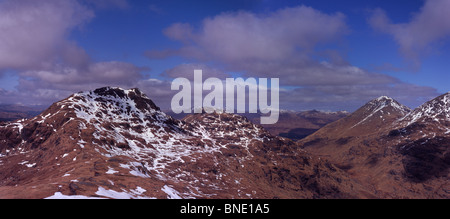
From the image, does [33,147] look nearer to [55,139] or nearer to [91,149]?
[55,139]

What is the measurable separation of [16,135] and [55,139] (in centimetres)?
3459

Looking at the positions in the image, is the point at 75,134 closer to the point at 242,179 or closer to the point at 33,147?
the point at 33,147

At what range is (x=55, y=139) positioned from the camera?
142500 millimetres

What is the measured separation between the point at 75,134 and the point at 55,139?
11.3 metres

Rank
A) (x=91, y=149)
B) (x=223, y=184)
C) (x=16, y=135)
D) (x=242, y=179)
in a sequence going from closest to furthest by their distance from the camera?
(x=91, y=149) < (x=16, y=135) < (x=223, y=184) < (x=242, y=179)
